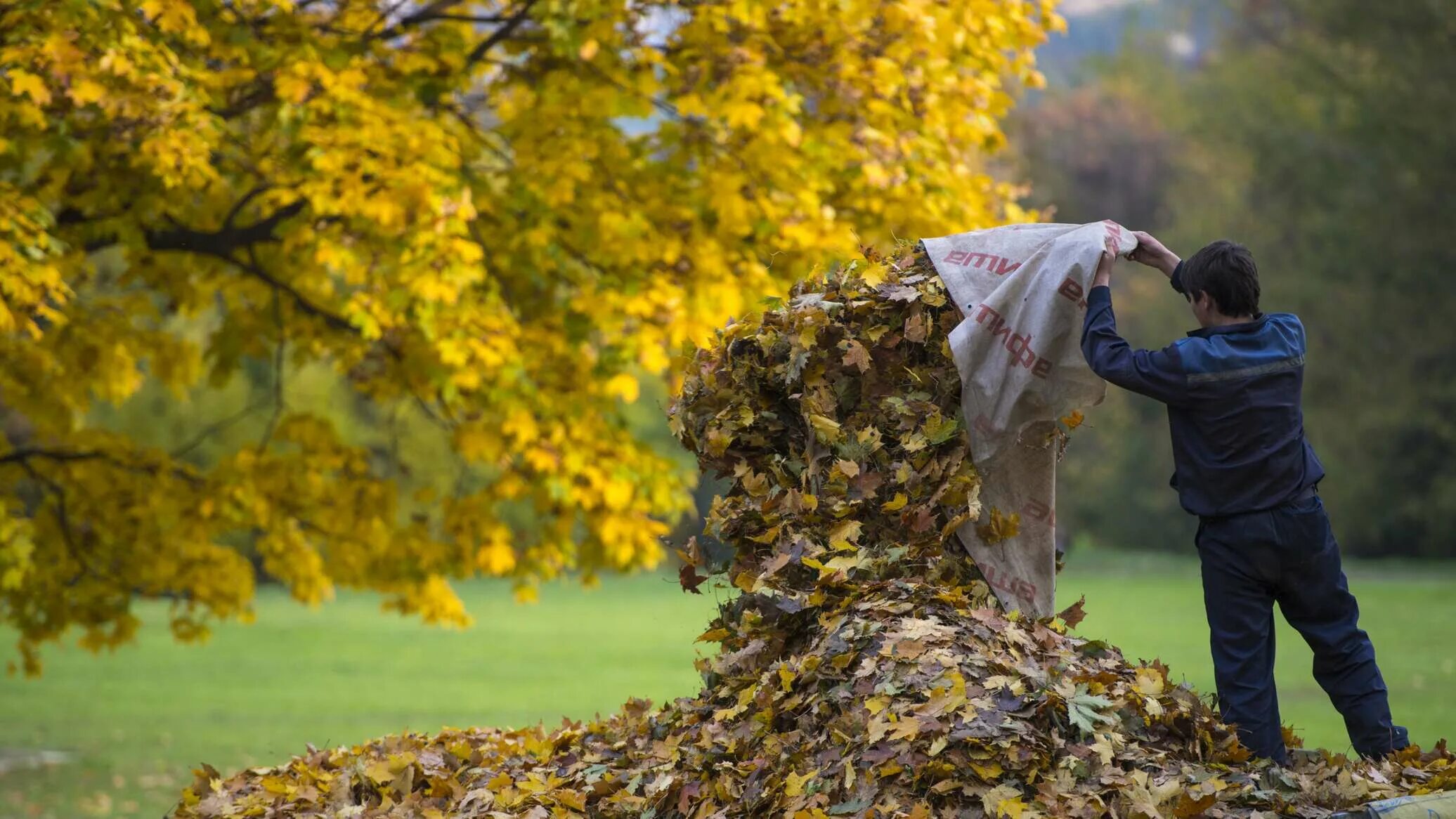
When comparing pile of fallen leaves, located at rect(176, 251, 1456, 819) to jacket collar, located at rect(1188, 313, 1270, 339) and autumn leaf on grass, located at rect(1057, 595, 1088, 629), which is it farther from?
jacket collar, located at rect(1188, 313, 1270, 339)

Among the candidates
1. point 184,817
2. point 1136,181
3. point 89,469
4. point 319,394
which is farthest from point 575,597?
point 184,817

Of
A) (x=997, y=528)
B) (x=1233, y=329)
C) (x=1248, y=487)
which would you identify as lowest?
(x=997, y=528)

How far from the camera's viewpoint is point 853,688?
394cm

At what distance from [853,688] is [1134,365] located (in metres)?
1.19

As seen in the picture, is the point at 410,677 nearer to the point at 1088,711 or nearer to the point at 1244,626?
the point at 1244,626

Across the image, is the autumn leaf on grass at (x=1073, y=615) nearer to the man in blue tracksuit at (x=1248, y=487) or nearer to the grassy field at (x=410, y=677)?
the man in blue tracksuit at (x=1248, y=487)

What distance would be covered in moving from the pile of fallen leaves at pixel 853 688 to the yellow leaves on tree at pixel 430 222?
10.0 ft

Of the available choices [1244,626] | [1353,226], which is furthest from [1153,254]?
[1353,226]

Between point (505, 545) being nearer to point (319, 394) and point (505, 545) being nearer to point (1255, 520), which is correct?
point (1255, 520)

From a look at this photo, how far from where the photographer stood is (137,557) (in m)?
8.76

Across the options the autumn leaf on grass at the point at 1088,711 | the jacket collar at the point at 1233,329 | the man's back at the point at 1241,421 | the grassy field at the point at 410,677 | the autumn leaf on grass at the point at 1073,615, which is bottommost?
the grassy field at the point at 410,677

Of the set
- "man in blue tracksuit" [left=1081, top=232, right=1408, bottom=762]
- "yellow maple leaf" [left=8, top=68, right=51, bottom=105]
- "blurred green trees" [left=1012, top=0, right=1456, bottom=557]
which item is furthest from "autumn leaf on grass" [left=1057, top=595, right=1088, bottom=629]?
"blurred green trees" [left=1012, top=0, right=1456, bottom=557]

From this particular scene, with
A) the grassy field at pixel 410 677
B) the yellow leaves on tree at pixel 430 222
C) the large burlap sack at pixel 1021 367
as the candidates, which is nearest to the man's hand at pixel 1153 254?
the large burlap sack at pixel 1021 367

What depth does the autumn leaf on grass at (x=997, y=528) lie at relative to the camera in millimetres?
4473
